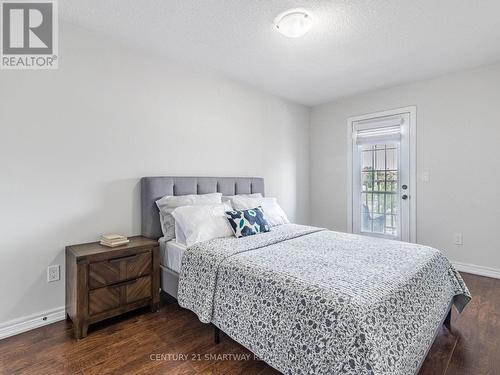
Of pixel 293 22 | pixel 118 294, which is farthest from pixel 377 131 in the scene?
pixel 118 294

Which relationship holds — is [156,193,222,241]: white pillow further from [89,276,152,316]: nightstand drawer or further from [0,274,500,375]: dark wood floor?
[0,274,500,375]: dark wood floor

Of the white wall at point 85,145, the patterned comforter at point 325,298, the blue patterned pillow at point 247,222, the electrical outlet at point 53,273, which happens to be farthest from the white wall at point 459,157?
the electrical outlet at point 53,273

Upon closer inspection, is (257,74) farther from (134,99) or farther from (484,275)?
(484,275)

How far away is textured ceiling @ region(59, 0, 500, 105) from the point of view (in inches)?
78.3

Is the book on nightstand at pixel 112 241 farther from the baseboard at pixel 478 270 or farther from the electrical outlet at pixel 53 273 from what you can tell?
the baseboard at pixel 478 270

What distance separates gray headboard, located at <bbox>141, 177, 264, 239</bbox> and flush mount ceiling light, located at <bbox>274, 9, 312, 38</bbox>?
5.49 ft

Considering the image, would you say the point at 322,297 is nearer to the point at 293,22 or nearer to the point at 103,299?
the point at 103,299

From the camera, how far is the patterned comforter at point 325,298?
114cm

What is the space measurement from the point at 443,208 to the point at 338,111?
79.6 inches

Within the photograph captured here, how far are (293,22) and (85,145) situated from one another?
1990 millimetres

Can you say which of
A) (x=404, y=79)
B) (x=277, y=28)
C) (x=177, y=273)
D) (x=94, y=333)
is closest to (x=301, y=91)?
(x=404, y=79)

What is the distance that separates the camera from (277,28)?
2.21 metres

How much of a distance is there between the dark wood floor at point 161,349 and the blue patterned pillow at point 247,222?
0.82 metres

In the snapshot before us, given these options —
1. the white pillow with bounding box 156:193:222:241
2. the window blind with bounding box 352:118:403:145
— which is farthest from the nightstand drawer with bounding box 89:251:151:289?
the window blind with bounding box 352:118:403:145
